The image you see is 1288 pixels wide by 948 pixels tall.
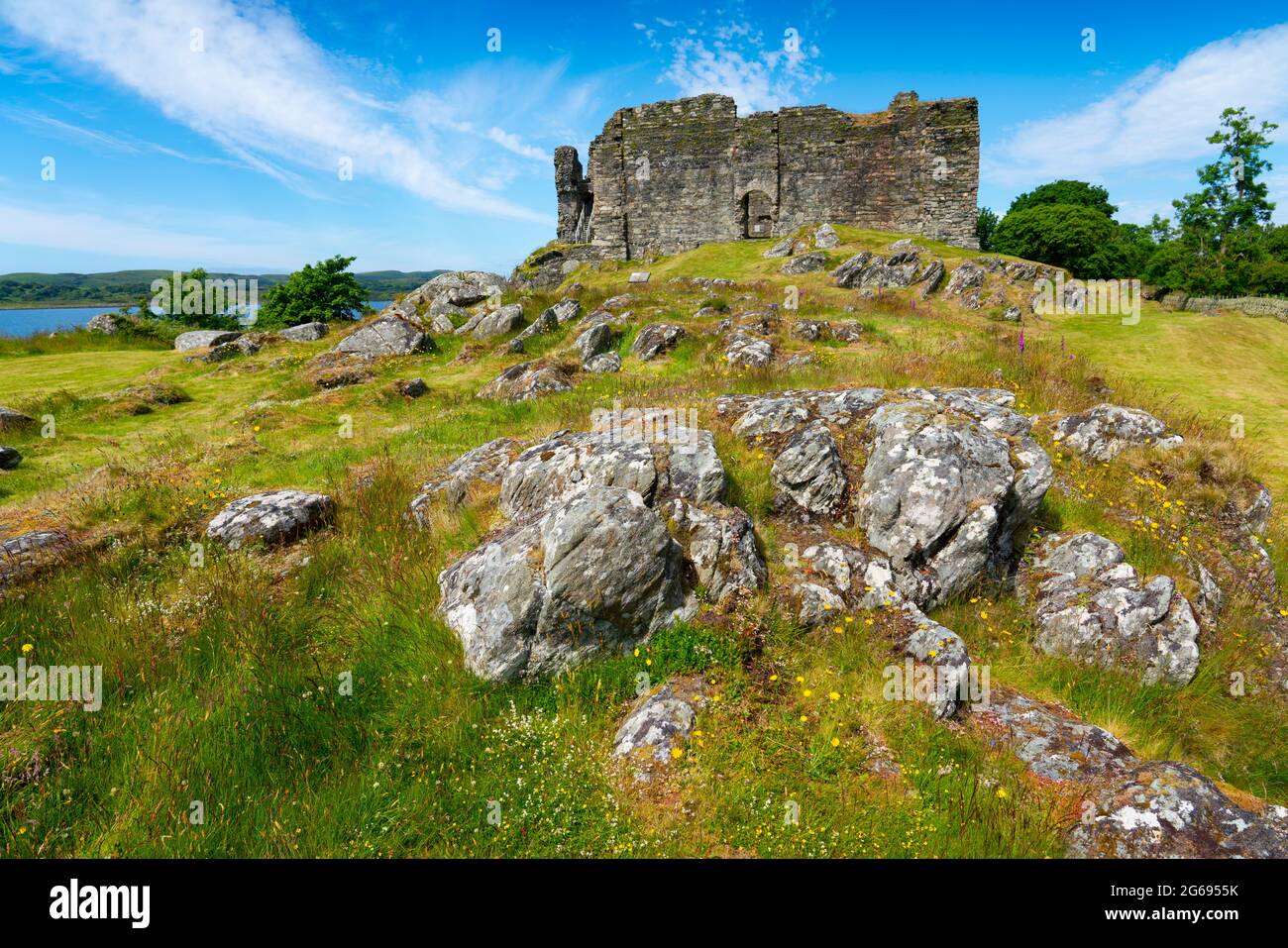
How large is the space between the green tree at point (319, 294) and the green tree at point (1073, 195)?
67.5 metres

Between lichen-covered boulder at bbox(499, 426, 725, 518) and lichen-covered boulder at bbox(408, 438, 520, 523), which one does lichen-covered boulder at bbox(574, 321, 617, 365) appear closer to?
lichen-covered boulder at bbox(408, 438, 520, 523)

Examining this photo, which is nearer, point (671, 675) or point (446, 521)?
point (671, 675)

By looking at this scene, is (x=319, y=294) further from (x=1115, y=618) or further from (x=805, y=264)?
(x=1115, y=618)

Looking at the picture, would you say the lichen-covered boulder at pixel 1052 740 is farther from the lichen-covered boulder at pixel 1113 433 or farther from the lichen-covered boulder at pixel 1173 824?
the lichen-covered boulder at pixel 1113 433

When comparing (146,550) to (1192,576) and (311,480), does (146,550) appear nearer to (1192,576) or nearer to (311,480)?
(311,480)

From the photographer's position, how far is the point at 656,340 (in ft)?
58.1

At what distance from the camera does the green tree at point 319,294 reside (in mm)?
41075

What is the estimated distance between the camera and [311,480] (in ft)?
32.4

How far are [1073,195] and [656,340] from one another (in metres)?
68.7

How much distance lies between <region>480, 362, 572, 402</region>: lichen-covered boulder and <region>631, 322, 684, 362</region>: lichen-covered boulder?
292 cm

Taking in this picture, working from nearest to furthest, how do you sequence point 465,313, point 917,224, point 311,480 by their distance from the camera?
point 311,480
point 465,313
point 917,224

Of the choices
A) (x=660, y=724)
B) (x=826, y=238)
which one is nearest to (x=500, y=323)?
(x=826, y=238)
